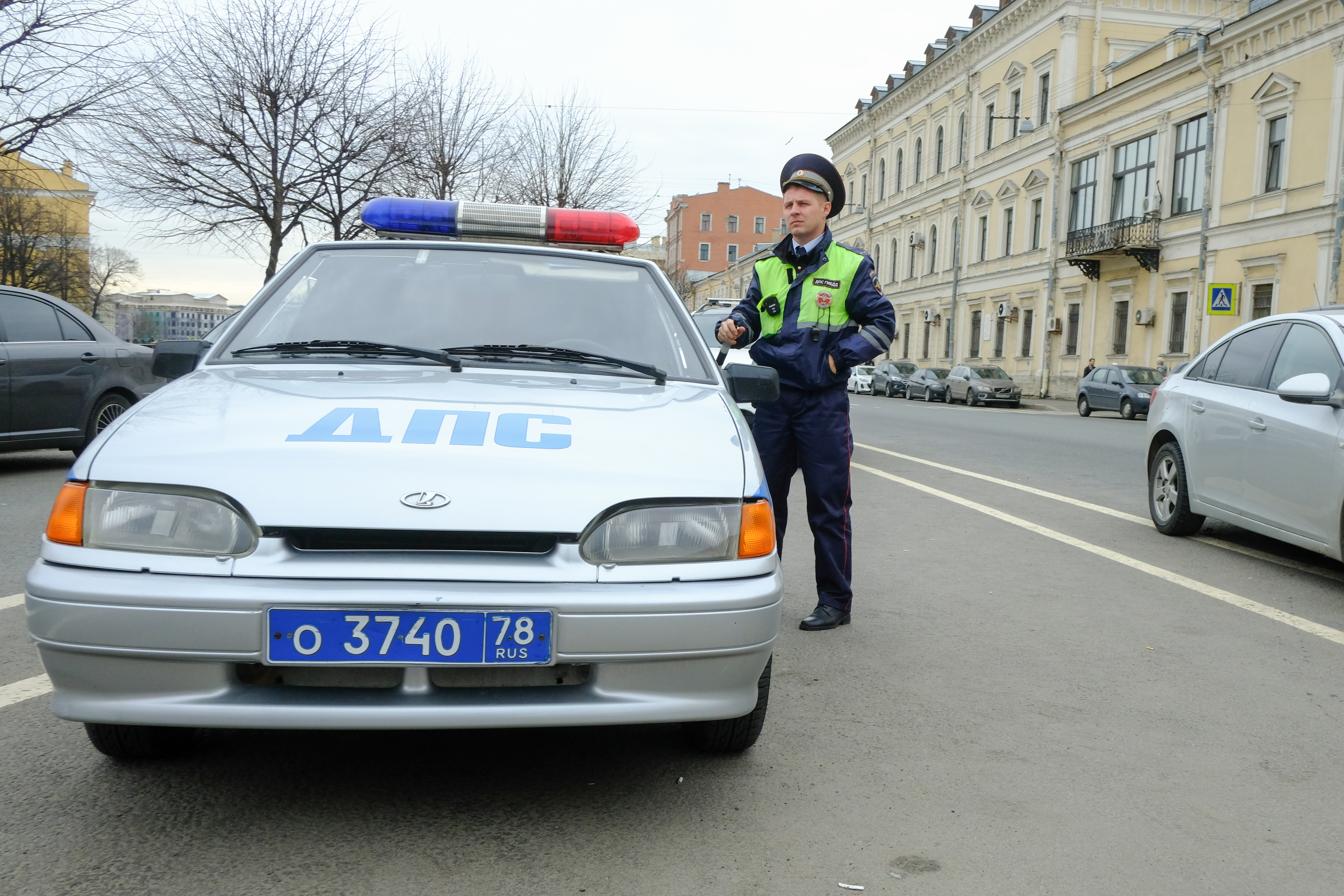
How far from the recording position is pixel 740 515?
105 inches

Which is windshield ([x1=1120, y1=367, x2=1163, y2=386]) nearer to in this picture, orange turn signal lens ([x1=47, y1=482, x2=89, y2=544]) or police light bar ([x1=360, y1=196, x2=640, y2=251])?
police light bar ([x1=360, y1=196, x2=640, y2=251])

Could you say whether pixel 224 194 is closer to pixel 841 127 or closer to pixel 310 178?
pixel 310 178

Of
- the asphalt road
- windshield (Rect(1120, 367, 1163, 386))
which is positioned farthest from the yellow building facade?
the asphalt road

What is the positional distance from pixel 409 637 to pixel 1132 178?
35.8 meters

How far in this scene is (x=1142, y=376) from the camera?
28141 millimetres

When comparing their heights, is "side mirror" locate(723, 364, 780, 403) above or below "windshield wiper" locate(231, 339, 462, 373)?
below

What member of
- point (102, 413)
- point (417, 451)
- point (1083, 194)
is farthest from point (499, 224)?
point (1083, 194)

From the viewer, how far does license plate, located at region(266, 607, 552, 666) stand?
237cm

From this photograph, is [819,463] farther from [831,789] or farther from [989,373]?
[989,373]

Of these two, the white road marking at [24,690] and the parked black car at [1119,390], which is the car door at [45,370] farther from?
the parked black car at [1119,390]

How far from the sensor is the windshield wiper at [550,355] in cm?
350

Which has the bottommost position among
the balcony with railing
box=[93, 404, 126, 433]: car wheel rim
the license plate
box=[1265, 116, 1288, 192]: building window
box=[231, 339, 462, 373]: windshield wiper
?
box=[93, 404, 126, 433]: car wheel rim

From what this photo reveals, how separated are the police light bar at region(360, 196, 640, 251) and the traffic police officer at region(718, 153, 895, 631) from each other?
2.19 ft

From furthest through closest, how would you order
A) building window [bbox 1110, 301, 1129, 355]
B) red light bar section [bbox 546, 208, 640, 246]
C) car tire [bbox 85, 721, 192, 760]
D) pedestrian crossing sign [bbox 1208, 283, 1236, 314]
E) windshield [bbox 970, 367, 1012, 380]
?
windshield [bbox 970, 367, 1012, 380]
building window [bbox 1110, 301, 1129, 355]
pedestrian crossing sign [bbox 1208, 283, 1236, 314]
red light bar section [bbox 546, 208, 640, 246]
car tire [bbox 85, 721, 192, 760]
